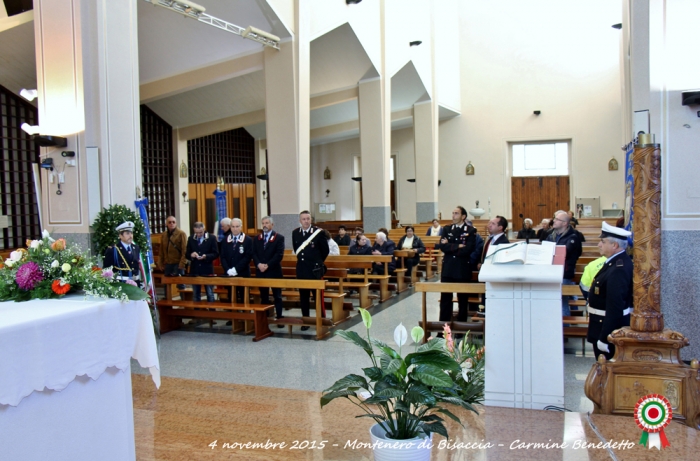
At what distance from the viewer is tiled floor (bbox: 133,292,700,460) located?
304cm

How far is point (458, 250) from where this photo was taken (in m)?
6.16

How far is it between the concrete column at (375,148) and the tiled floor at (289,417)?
863 centimetres


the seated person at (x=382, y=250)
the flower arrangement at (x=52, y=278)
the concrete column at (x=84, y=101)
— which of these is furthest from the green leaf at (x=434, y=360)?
the seated person at (x=382, y=250)

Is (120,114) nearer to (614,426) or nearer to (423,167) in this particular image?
(614,426)

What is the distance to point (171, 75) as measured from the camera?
1213 cm

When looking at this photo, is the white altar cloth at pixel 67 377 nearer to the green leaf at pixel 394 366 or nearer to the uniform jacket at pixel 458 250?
the green leaf at pixel 394 366

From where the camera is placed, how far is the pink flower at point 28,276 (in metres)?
2.68

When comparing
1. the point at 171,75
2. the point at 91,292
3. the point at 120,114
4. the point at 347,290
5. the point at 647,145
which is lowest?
the point at 347,290

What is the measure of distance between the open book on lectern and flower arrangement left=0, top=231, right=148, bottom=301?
2.22 metres

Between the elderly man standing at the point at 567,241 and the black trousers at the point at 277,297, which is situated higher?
the elderly man standing at the point at 567,241

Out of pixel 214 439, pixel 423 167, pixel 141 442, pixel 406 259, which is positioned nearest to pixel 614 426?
pixel 214 439

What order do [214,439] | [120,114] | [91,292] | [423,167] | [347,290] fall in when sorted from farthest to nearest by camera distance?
[423,167] → [347,290] → [120,114] → [214,439] → [91,292]

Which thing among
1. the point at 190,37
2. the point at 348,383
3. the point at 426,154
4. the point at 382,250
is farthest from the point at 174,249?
the point at 426,154

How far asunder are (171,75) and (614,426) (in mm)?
11115
